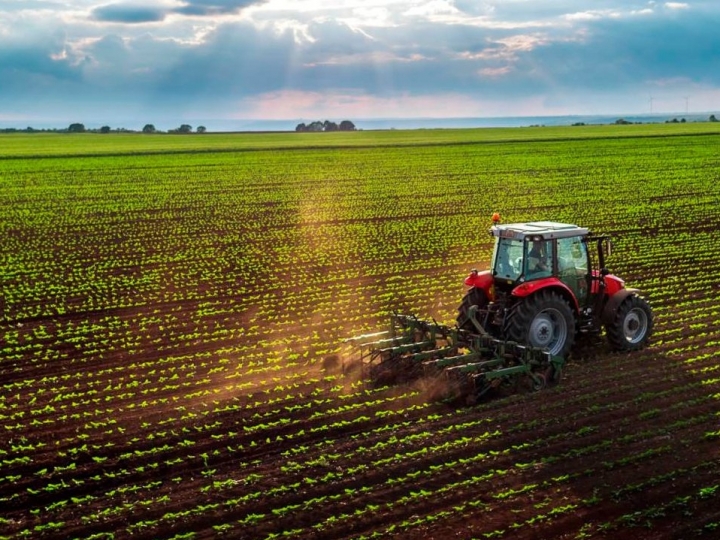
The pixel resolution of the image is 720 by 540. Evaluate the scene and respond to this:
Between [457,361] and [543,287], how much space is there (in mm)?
1852

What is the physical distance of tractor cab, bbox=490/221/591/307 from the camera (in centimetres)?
1329

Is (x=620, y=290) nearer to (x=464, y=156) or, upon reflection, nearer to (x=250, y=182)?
(x=250, y=182)

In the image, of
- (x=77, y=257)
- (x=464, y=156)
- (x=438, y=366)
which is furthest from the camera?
(x=464, y=156)

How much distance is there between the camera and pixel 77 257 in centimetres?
2528

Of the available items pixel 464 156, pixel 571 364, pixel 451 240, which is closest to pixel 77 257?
pixel 451 240

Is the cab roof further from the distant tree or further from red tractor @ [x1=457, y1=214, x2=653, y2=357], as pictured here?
the distant tree

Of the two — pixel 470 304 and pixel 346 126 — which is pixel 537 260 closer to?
pixel 470 304

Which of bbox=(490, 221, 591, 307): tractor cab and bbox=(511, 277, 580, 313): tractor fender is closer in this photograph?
bbox=(511, 277, 580, 313): tractor fender

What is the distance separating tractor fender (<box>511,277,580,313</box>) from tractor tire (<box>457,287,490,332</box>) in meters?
0.86

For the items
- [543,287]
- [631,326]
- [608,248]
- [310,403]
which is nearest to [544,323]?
[543,287]

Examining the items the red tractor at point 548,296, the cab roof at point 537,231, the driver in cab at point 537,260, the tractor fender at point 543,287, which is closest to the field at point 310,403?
the red tractor at point 548,296

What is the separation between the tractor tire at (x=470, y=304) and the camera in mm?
13570

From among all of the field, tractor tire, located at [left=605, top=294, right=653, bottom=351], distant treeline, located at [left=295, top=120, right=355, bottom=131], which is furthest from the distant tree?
tractor tire, located at [left=605, top=294, right=653, bottom=351]

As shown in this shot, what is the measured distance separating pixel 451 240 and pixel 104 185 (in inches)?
1063
